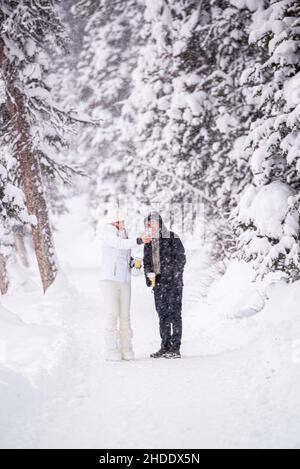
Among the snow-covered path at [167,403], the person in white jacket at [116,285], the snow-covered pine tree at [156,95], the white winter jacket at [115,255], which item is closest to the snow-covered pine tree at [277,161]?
the snow-covered path at [167,403]

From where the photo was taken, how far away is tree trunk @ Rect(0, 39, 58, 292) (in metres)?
12.8

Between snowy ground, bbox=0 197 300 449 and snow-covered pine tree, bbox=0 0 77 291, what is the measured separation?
13.9 feet

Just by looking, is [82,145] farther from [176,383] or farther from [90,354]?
[176,383]

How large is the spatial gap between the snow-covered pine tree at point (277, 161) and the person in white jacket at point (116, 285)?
2.01 m

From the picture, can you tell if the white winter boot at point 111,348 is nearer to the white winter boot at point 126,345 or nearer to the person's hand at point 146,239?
the white winter boot at point 126,345

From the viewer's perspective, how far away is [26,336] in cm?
816

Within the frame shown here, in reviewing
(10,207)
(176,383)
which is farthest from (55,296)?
(176,383)

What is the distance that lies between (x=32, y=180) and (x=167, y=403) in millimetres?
9393

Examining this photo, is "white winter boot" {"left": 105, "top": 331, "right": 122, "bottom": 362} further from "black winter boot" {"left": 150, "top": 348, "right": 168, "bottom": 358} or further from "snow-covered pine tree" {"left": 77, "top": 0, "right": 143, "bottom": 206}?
"snow-covered pine tree" {"left": 77, "top": 0, "right": 143, "bottom": 206}

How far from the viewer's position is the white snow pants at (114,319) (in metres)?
7.68

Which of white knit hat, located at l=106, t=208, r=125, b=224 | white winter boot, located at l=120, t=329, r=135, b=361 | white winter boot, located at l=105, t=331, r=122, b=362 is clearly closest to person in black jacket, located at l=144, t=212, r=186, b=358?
white winter boot, located at l=120, t=329, r=135, b=361

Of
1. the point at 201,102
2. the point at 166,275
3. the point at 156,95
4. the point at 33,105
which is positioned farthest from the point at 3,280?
the point at 166,275
